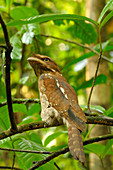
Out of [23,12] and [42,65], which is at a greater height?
[23,12]

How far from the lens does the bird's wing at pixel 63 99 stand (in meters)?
1.46

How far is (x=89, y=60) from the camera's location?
112 inches

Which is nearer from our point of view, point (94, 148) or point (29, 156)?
point (29, 156)

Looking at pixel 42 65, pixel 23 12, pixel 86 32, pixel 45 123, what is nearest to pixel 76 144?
pixel 45 123

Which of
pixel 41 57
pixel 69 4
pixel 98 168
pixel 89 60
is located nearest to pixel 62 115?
pixel 41 57

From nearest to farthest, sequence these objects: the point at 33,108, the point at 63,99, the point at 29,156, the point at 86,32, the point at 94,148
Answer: the point at 29,156 < the point at 63,99 < the point at 94,148 < the point at 33,108 < the point at 86,32

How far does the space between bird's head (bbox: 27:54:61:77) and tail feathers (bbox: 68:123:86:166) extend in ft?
2.22

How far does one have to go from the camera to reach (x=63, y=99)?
1.65 metres

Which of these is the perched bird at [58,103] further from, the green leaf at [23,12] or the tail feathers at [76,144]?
the green leaf at [23,12]

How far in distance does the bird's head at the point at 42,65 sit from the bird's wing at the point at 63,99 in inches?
4.0

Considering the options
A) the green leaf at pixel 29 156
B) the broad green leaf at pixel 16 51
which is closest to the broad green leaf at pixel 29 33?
the broad green leaf at pixel 16 51

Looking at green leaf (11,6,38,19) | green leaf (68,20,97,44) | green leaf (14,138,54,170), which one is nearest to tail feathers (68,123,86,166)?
green leaf (14,138,54,170)

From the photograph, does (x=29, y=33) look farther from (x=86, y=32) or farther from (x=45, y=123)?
(x=45, y=123)

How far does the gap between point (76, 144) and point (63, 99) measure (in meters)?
0.45
